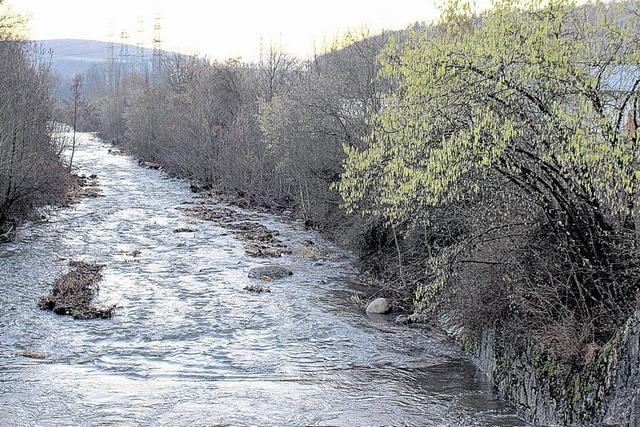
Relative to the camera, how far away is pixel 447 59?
958cm

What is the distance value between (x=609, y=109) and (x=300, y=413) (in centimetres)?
678

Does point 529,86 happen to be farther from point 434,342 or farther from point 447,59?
point 434,342

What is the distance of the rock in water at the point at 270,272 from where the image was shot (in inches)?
811

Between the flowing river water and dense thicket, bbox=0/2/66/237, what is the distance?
8.08 feet

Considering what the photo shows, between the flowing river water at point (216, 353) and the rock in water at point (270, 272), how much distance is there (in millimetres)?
337

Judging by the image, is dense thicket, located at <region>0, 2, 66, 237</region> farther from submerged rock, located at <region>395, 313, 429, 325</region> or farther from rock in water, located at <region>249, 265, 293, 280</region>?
submerged rock, located at <region>395, 313, 429, 325</region>

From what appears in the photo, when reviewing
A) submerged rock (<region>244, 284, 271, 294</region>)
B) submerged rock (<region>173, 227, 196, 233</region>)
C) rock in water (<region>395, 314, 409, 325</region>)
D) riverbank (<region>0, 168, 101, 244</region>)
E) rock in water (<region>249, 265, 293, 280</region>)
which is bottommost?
rock in water (<region>395, 314, 409, 325</region>)

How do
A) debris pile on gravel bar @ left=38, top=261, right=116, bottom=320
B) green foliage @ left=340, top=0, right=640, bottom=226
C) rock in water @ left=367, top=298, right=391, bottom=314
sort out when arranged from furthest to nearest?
rock in water @ left=367, top=298, right=391, bottom=314
debris pile on gravel bar @ left=38, top=261, right=116, bottom=320
green foliage @ left=340, top=0, right=640, bottom=226

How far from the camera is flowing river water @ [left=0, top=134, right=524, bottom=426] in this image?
36.0ft

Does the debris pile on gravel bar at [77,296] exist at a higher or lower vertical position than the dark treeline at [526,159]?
lower

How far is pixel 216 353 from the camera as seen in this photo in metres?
14.0

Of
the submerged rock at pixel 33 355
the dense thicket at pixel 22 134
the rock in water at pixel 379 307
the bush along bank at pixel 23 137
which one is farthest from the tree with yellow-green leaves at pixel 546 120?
the bush along bank at pixel 23 137

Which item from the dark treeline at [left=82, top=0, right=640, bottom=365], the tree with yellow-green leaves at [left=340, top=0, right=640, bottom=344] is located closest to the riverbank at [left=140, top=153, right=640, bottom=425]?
the dark treeline at [left=82, top=0, right=640, bottom=365]

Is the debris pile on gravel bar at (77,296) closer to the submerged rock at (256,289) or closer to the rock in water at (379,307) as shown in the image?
the submerged rock at (256,289)
